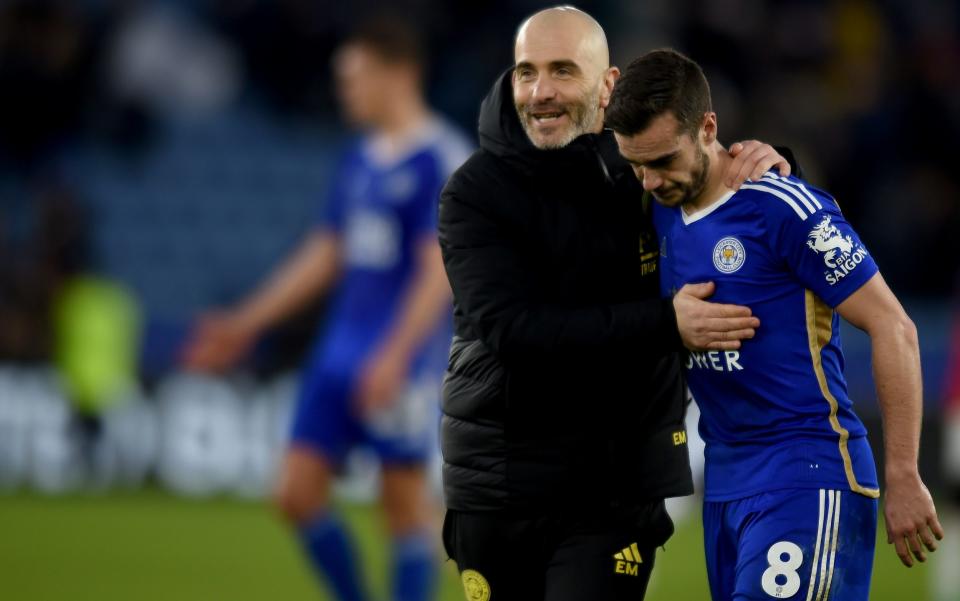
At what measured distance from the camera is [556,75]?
14.2 ft

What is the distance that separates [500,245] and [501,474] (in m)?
0.59

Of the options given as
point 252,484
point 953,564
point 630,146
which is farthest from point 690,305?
point 252,484

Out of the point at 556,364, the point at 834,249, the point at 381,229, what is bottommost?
the point at 556,364

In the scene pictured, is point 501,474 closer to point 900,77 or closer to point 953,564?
point 953,564

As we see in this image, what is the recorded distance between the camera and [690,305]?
4.11 meters

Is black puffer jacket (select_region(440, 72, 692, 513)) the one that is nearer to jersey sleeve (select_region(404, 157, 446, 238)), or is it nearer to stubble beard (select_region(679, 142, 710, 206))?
stubble beard (select_region(679, 142, 710, 206))

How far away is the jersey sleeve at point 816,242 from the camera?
4.04 metres

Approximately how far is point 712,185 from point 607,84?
424mm

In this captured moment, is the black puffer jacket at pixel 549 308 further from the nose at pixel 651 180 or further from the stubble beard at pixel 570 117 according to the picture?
the nose at pixel 651 180

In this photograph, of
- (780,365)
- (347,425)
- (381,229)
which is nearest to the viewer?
(780,365)

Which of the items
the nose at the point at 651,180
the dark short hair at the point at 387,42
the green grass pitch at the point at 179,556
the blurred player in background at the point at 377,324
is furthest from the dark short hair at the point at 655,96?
the green grass pitch at the point at 179,556

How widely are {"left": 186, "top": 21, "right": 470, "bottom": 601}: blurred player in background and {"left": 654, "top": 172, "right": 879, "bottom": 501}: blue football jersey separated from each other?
2.71 metres

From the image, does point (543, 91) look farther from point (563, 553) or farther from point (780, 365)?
point (563, 553)

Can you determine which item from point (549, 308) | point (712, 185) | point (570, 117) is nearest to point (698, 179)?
point (712, 185)
